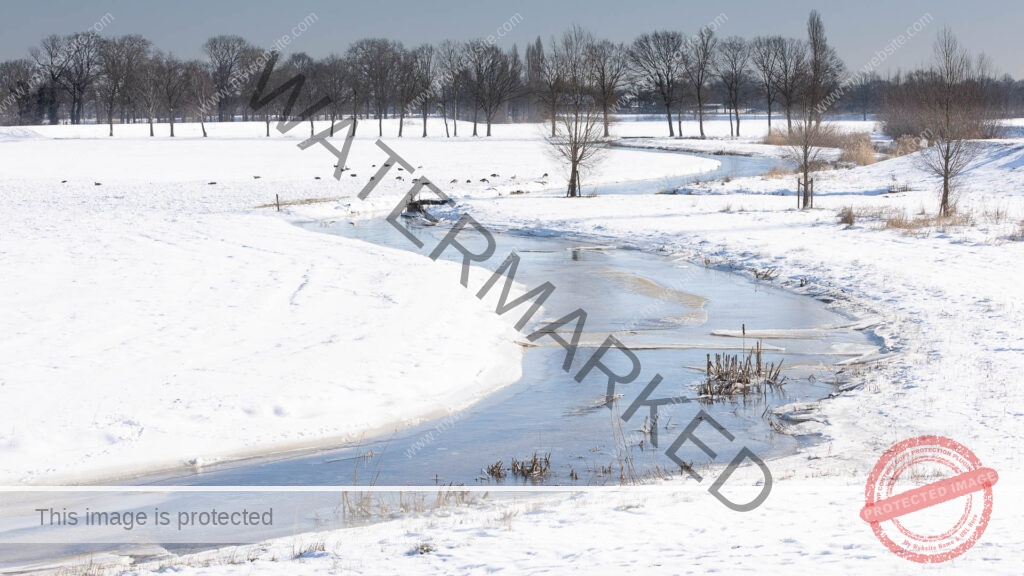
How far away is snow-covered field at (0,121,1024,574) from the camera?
5910 millimetres

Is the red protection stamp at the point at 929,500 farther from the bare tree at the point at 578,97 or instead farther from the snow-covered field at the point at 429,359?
the bare tree at the point at 578,97

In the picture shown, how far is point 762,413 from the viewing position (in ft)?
33.5

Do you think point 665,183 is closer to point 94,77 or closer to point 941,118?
point 941,118

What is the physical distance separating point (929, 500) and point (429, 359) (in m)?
7.22


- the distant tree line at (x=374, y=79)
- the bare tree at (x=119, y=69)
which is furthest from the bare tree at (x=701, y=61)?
the bare tree at (x=119, y=69)

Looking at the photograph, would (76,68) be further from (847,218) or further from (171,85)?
(847,218)

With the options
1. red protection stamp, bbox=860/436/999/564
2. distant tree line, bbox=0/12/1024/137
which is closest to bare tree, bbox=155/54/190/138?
distant tree line, bbox=0/12/1024/137

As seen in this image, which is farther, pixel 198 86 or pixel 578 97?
pixel 198 86

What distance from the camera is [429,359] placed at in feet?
40.5

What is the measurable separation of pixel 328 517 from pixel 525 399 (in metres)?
4.19

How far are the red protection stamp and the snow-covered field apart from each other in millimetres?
129

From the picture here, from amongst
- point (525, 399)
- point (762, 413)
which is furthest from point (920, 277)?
point (525, 399)

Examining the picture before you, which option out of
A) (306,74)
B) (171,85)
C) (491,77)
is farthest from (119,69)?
(491,77)

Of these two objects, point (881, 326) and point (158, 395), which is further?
point (881, 326)
